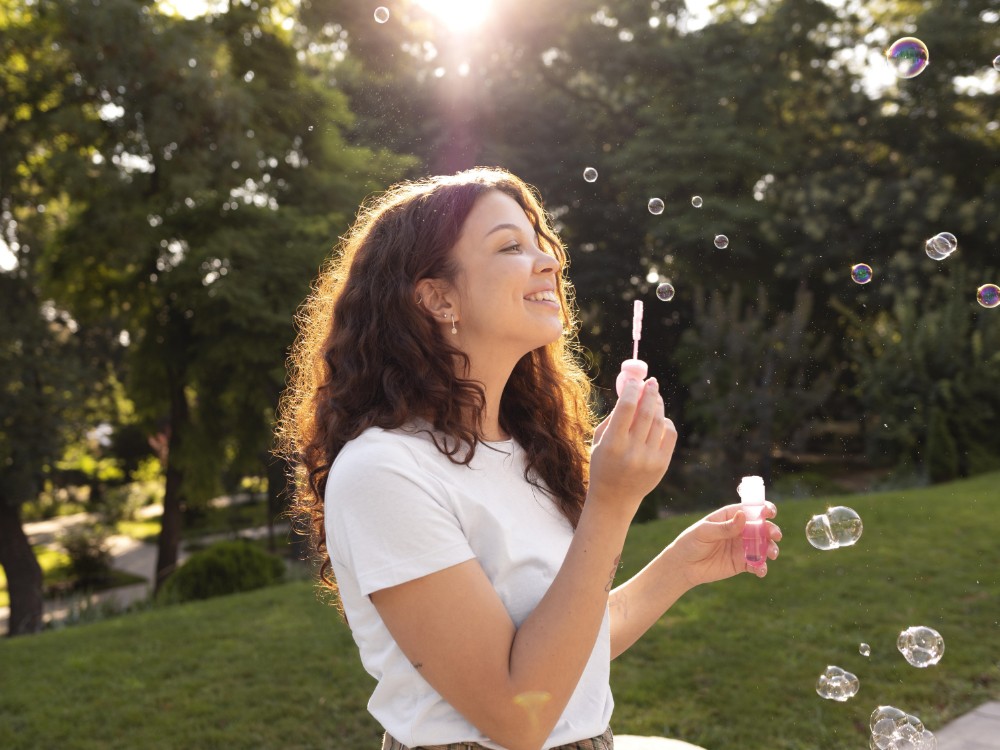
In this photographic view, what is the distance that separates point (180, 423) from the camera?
12250mm

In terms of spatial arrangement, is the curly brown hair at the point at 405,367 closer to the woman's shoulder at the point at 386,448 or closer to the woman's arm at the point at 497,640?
the woman's shoulder at the point at 386,448

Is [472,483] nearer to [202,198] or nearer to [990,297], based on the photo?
[990,297]

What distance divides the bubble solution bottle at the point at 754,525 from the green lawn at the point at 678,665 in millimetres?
2298

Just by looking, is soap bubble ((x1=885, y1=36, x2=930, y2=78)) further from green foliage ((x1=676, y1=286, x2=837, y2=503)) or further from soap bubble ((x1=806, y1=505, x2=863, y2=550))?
green foliage ((x1=676, y1=286, x2=837, y2=503))

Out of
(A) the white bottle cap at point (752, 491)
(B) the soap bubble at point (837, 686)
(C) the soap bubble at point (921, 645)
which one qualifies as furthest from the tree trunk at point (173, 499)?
(A) the white bottle cap at point (752, 491)

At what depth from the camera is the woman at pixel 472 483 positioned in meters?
1.17

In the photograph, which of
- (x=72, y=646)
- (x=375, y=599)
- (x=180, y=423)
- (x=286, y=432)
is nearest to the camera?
(x=375, y=599)

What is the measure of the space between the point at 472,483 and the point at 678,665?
3.33 m

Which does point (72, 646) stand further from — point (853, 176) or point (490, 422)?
point (853, 176)

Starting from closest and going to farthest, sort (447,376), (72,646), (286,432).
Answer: (447,376)
(286,432)
(72,646)

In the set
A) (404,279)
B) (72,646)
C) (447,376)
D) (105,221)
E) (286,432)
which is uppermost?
(105,221)

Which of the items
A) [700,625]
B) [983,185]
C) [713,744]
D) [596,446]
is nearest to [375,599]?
[596,446]

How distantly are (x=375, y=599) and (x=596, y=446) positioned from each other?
0.37 m

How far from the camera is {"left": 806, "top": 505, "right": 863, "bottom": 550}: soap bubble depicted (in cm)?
222
